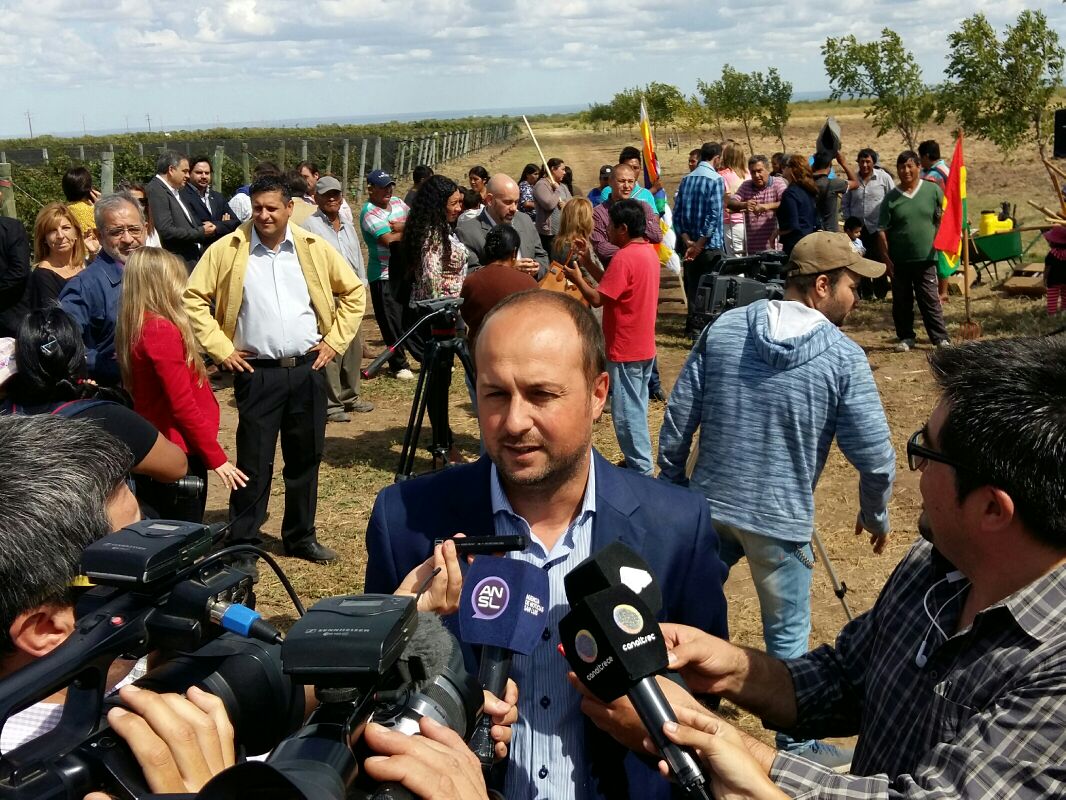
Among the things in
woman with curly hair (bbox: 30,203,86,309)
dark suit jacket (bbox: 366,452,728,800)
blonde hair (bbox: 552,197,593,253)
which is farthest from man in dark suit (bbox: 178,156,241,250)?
dark suit jacket (bbox: 366,452,728,800)

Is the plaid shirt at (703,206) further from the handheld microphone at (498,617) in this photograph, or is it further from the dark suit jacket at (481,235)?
the handheld microphone at (498,617)

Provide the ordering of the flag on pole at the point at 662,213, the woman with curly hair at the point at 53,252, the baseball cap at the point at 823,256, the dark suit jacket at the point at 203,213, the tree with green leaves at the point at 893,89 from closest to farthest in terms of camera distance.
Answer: the baseball cap at the point at 823,256 < the woman with curly hair at the point at 53,252 < the dark suit jacket at the point at 203,213 < the flag on pole at the point at 662,213 < the tree with green leaves at the point at 893,89

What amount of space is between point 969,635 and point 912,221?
8.97 m

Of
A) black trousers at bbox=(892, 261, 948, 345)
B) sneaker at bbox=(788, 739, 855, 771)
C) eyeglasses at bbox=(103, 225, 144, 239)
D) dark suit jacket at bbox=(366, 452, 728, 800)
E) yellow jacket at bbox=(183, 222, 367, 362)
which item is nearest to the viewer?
dark suit jacket at bbox=(366, 452, 728, 800)

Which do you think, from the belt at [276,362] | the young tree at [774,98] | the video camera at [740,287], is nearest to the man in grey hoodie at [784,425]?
the video camera at [740,287]

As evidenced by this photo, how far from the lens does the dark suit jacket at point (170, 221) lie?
9.46 m

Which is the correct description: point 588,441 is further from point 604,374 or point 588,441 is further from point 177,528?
point 177,528

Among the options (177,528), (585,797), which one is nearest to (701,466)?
(585,797)

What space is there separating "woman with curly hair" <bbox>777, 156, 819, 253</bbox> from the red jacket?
7.36 metres

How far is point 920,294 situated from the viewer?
1024 cm

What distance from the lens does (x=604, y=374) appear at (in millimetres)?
2432

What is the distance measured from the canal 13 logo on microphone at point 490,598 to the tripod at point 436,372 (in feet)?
13.2

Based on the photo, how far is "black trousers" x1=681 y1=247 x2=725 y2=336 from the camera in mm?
10609

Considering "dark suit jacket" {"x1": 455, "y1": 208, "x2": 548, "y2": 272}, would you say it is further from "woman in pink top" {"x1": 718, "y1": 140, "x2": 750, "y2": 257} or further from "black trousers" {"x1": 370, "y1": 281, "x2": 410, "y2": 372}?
"woman in pink top" {"x1": 718, "y1": 140, "x2": 750, "y2": 257}
